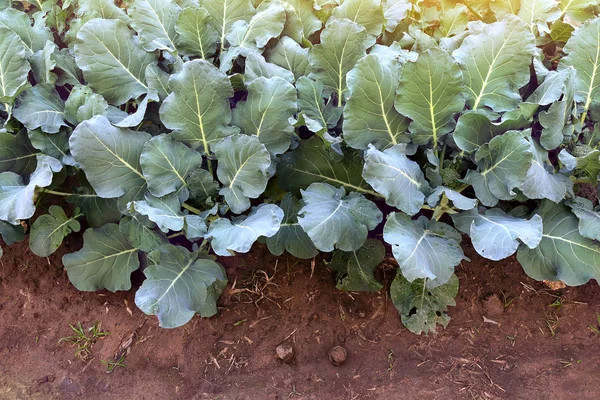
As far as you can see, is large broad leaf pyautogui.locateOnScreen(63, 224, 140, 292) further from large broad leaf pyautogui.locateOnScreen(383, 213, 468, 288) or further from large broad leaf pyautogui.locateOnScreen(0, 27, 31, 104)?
large broad leaf pyautogui.locateOnScreen(383, 213, 468, 288)

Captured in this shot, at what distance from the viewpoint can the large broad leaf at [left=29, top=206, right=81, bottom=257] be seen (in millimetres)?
2217

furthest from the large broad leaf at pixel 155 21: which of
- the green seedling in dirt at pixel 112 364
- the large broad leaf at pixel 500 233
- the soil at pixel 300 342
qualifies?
the large broad leaf at pixel 500 233

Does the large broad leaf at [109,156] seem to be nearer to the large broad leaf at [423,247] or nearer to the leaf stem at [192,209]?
the leaf stem at [192,209]

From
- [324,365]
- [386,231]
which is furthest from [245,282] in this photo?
[386,231]

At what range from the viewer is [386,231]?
68.9 inches

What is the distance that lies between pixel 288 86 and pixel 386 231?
0.73 meters

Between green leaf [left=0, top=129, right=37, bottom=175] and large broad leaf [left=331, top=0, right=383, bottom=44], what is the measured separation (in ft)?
5.51

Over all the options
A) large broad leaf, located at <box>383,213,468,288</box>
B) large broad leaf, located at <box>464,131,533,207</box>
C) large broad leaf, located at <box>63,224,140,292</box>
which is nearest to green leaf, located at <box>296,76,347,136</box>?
large broad leaf, located at <box>383,213,468,288</box>

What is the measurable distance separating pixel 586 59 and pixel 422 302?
1.42 metres

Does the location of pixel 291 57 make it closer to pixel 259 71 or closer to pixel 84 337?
pixel 259 71

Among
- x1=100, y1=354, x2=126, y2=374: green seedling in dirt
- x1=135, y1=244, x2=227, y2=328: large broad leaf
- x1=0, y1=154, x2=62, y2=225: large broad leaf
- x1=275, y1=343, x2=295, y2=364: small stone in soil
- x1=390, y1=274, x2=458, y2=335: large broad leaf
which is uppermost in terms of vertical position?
x1=0, y1=154, x2=62, y2=225: large broad leaf

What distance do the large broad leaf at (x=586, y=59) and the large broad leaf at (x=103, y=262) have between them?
231 cm

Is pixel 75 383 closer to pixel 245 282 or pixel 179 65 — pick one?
pixel 245 282

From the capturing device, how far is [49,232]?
222 cm
